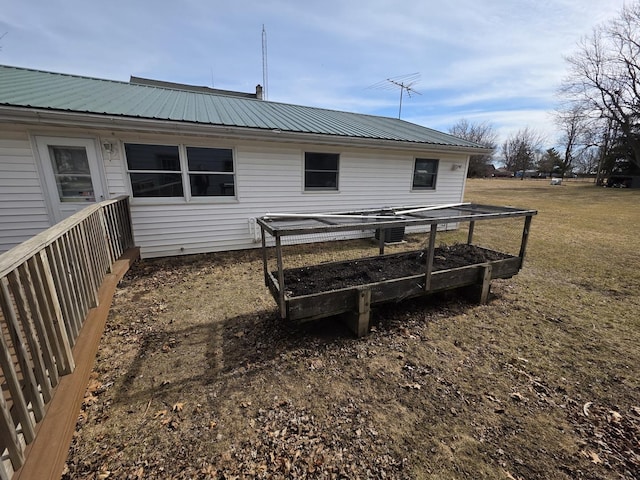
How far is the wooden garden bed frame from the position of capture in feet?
9.97

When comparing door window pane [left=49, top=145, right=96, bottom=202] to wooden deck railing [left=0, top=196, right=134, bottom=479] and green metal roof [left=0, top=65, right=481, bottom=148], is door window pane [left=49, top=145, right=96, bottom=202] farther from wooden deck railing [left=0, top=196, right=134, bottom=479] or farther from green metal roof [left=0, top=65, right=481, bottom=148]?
wooden deck railing [left=0, top=196, right=134, bottom=479]

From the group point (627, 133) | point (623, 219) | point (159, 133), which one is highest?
point (627, 133)

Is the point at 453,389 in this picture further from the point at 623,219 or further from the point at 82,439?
the point at 623,219

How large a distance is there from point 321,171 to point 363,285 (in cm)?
482

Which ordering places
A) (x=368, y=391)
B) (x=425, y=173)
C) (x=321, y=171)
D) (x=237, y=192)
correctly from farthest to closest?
(x=425, y=173) < (x=321, y=171) < (x=237, y=192) < (x=368, y=391)

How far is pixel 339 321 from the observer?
12.3 ft

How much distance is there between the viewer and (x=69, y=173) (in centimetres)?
524

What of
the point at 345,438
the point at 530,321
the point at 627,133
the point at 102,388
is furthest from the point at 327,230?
the point at 627,133

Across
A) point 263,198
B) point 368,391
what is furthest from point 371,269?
point 263,198

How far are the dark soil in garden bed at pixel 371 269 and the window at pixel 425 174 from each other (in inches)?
167

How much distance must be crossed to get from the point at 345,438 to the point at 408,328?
1825 mm

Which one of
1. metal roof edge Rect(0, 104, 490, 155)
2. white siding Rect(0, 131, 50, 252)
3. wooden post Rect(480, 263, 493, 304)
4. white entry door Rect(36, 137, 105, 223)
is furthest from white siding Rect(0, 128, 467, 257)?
wooden post Rect(480, 263, 493, 304)

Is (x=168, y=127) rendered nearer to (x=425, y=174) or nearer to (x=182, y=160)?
(x=182, y=160)

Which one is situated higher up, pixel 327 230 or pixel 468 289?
pixel 327 230
